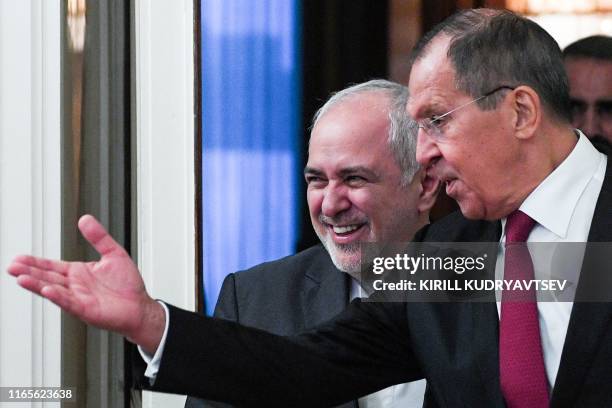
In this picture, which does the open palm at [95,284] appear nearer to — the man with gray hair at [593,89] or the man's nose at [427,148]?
the man's nose at [427,148]

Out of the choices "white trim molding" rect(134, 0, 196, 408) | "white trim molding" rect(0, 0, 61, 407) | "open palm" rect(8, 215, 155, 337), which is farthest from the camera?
"white trim molding" rect(134, 0, 196, 408)

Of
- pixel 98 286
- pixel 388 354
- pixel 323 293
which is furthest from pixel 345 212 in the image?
pixel 98 286

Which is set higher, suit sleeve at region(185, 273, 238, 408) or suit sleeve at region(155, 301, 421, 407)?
suit sleeve at region(155, 301, 421, 407)

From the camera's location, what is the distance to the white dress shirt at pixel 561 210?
2.35 m

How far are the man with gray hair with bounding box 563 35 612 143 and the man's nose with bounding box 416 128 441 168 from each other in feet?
2.30

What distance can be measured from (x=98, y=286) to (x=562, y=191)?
1012 mm

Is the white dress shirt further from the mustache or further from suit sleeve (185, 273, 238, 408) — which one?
suit sleeve (185, 273, 238, 408)

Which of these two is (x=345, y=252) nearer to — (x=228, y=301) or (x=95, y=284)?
(x=228, y=301)

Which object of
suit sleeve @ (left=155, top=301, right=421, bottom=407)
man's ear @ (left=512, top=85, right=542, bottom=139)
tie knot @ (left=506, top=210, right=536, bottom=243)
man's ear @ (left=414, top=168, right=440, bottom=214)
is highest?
man's ear @ (left=512, top=85, right=542, bottom=139)

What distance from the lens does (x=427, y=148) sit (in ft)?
8.42

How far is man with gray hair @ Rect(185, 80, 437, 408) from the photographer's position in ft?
10.2

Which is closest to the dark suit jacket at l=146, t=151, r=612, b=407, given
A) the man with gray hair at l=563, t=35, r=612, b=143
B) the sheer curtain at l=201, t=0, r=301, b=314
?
the man with gray hair at l=563, t=35, r=612, b=143

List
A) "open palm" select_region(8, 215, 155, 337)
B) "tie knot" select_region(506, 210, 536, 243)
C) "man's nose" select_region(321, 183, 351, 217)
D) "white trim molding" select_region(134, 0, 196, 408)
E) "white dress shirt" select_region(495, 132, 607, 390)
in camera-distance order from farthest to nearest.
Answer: "white trim molding" select_region(134, 0, 196, 408) → "man's nose" select_region(321, 183, 351, 217) → "tie knot" select_region(506, 210, 536, 243) → "white dress shirt" select_region(495, 132, 607, 390) → "open palm" select_region(8, 215, 155, 337)

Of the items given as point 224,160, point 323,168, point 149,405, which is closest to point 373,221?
point 323,168
